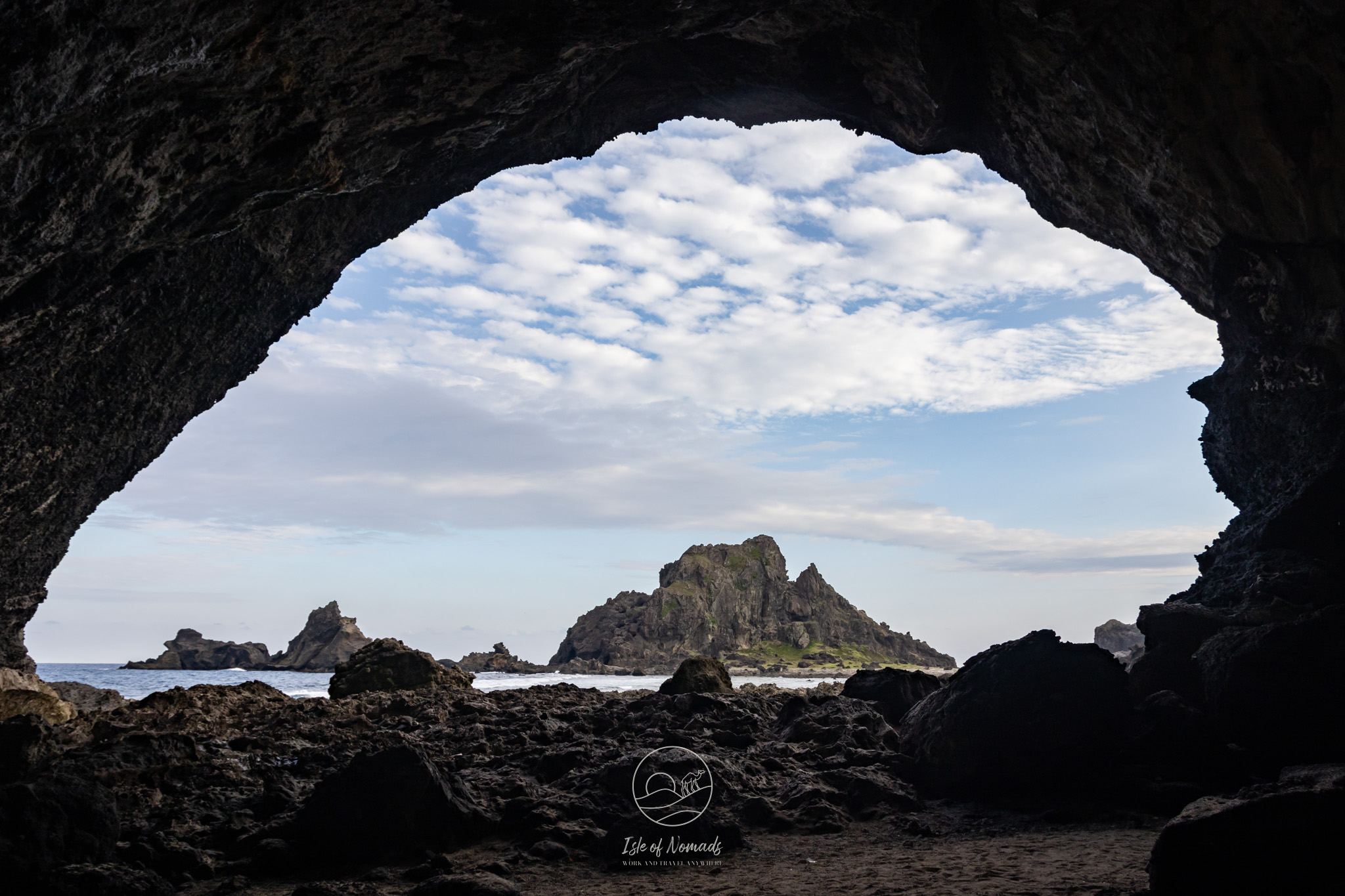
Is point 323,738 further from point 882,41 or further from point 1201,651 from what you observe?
point 882,41

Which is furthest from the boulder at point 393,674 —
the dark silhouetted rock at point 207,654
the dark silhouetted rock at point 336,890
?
the dark silhouetted rock at point 207,654

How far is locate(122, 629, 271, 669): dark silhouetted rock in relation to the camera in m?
112

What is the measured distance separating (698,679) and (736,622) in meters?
91.6

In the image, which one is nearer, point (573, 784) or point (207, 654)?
point (573, 784)

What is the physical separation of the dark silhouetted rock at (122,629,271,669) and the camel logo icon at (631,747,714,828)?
122 metres

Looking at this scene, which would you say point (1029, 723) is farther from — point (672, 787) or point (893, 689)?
point (672, 787)

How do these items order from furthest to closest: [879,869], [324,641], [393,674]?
A: [324,641]
[393,674]
[879,869]

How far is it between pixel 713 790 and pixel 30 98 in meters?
11.3

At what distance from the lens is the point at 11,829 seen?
24.0 feet

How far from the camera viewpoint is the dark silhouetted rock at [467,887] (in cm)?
718

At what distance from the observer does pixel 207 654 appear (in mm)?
113750

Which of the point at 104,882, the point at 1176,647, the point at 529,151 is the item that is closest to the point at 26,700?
the point at 104,882

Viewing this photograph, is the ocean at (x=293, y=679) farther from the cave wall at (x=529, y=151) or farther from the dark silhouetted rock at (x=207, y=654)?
the cave wall at (x=529, y=151)

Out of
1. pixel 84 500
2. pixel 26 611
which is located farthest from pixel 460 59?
pixel 26 611
